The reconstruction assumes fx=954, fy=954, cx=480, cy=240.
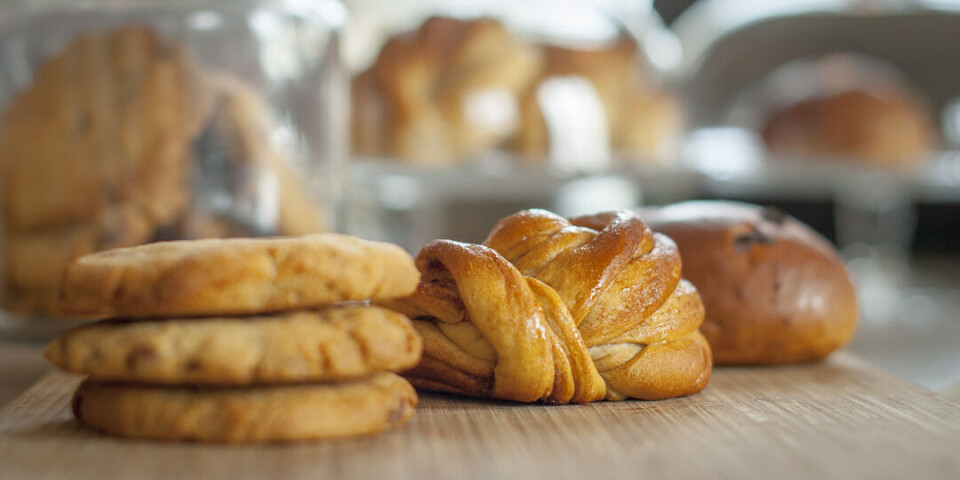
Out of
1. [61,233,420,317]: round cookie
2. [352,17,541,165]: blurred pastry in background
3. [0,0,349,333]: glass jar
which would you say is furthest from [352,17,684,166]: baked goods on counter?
[61,233,420,317]: round cookie

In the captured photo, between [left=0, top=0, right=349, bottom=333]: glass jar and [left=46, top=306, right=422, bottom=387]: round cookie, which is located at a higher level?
[left=0, top=0, right=349, bottom=333]: glass jar

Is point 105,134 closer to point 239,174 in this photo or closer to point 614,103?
point 239,174

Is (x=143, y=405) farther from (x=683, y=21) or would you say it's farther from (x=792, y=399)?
(x=683, y=21)

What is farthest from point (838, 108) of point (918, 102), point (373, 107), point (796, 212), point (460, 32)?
point (373, 107)

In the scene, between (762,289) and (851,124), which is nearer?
(762,289)

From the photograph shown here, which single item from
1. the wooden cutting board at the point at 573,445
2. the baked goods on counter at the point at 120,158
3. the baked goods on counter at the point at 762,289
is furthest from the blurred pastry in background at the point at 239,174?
the baked goods on counter at the point at 762,289

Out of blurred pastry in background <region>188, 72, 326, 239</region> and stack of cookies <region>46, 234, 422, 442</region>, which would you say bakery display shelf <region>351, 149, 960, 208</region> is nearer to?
blurred pastry in background <region>188, 72, 326, 239</region>

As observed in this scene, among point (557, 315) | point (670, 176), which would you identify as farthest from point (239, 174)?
point (670, 176)
